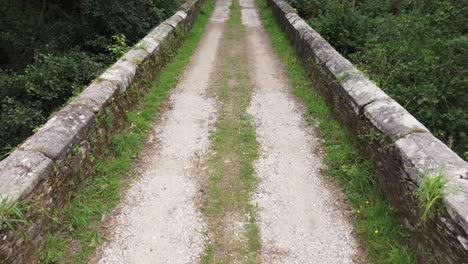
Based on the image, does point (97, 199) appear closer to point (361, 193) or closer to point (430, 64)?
point (361, 193)

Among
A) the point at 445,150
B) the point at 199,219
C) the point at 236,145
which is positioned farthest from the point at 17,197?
the point at 445,150

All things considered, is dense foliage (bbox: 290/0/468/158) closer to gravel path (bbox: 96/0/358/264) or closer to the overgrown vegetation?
gravel path (bbox: 96/0/358/264)

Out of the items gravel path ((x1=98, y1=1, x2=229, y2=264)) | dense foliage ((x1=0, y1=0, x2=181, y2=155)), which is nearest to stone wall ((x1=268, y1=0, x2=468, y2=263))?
gravel path ((x1=98, y1=1, x2=229, y2=264))

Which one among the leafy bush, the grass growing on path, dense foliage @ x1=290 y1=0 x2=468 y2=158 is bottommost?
the leafy bush

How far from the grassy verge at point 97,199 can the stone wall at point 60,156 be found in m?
0.11

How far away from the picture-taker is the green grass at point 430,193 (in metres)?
2.85

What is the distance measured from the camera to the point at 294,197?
4125mm

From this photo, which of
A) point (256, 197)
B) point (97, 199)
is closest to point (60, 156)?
point (97, 199)

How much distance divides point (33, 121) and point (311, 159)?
5.90m

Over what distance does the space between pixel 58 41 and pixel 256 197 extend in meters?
8.83

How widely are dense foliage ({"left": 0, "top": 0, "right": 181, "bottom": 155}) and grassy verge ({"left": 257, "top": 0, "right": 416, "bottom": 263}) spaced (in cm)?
531

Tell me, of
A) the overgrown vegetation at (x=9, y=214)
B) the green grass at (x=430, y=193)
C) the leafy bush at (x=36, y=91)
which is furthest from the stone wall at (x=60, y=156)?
the green grass at (x=430, y=193)

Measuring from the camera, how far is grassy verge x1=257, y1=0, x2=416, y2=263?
3.33m

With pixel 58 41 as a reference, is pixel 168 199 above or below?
above
